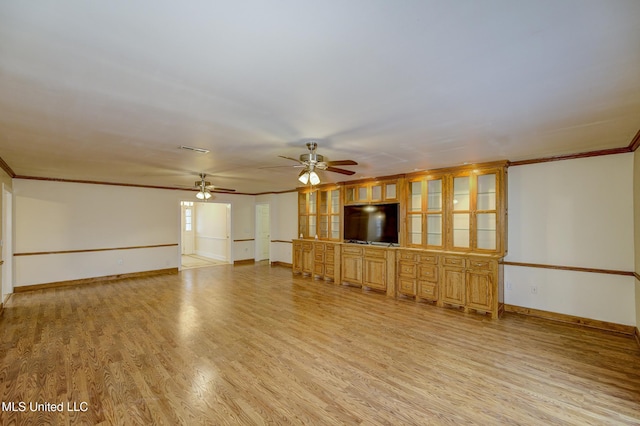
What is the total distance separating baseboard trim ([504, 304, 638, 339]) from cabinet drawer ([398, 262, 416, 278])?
1.55 meters

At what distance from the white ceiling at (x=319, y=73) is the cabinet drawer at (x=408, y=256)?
2.45 m

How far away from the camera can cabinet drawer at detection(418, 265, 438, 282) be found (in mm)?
5173

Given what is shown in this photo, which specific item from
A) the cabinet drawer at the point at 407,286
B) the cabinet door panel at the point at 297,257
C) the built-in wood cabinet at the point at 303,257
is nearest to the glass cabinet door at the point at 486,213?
the cabinet drawer at the point at 407,286

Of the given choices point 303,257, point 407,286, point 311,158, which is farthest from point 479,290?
point 303,257

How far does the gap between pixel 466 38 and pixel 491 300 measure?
4217 millimetres

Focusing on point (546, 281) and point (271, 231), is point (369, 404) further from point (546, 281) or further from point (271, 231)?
point (271, 231)

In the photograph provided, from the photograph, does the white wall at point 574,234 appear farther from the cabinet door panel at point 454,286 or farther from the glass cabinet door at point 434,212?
the glass cabinet door at point 434,212

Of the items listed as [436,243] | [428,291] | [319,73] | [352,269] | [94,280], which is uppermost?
[319,73]

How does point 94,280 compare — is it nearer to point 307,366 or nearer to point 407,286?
point 307,366

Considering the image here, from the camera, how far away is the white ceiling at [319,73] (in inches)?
54.0

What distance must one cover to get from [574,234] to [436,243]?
1983mm

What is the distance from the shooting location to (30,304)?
519 centimetres

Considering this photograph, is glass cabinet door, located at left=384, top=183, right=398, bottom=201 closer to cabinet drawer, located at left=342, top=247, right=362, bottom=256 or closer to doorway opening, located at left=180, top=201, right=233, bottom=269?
cabinet drawer, located at left=342, top=247, right=362, bottom=256

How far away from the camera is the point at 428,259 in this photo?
17.3ft
